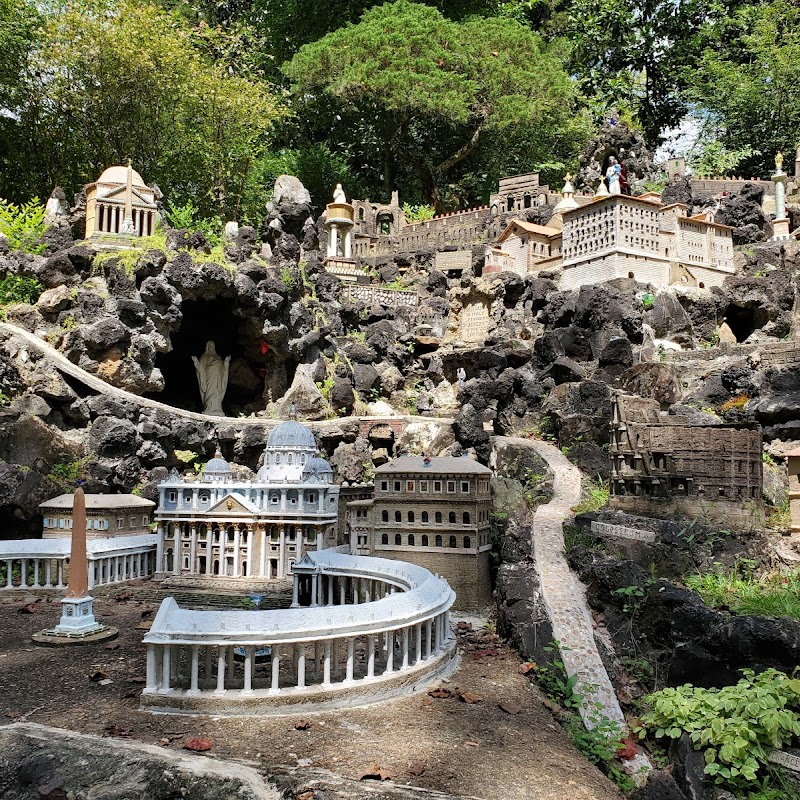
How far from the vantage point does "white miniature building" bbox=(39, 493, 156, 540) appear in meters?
33.0

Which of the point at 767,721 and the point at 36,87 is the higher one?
the point at 36,87

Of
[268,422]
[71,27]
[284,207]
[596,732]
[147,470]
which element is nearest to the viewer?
[596,732]

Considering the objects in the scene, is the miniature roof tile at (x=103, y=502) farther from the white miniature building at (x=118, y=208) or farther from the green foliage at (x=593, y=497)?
the green foliage at (x=593, y=497)

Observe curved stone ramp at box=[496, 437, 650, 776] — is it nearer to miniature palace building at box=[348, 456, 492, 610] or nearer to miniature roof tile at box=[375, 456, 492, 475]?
miniature palace building at box=[348, 456, 492, 610]

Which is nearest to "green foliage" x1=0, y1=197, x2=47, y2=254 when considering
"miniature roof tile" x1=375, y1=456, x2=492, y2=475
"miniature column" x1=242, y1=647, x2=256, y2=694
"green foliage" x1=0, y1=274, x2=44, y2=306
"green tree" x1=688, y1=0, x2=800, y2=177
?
"green foliage" x1=0, y1=274, x2=44, y2=306

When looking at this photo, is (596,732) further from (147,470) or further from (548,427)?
(147,470)

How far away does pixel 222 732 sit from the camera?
16.5 m

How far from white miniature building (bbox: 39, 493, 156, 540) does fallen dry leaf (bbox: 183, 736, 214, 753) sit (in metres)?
20.0

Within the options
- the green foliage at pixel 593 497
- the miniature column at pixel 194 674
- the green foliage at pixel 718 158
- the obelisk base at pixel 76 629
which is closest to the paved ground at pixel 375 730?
the obelisk base at pixel 76 629

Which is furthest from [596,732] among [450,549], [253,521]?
[253,521]

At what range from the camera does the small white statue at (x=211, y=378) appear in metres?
47.6

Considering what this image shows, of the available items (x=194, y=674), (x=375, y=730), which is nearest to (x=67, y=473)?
(x=194, y=674)

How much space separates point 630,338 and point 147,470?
1144 inches

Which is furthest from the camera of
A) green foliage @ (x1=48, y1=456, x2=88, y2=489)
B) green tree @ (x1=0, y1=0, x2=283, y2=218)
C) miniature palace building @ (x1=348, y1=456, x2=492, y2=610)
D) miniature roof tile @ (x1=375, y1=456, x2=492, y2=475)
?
green tree @ (x1=0, y1=0, x2=283, y2=218)
